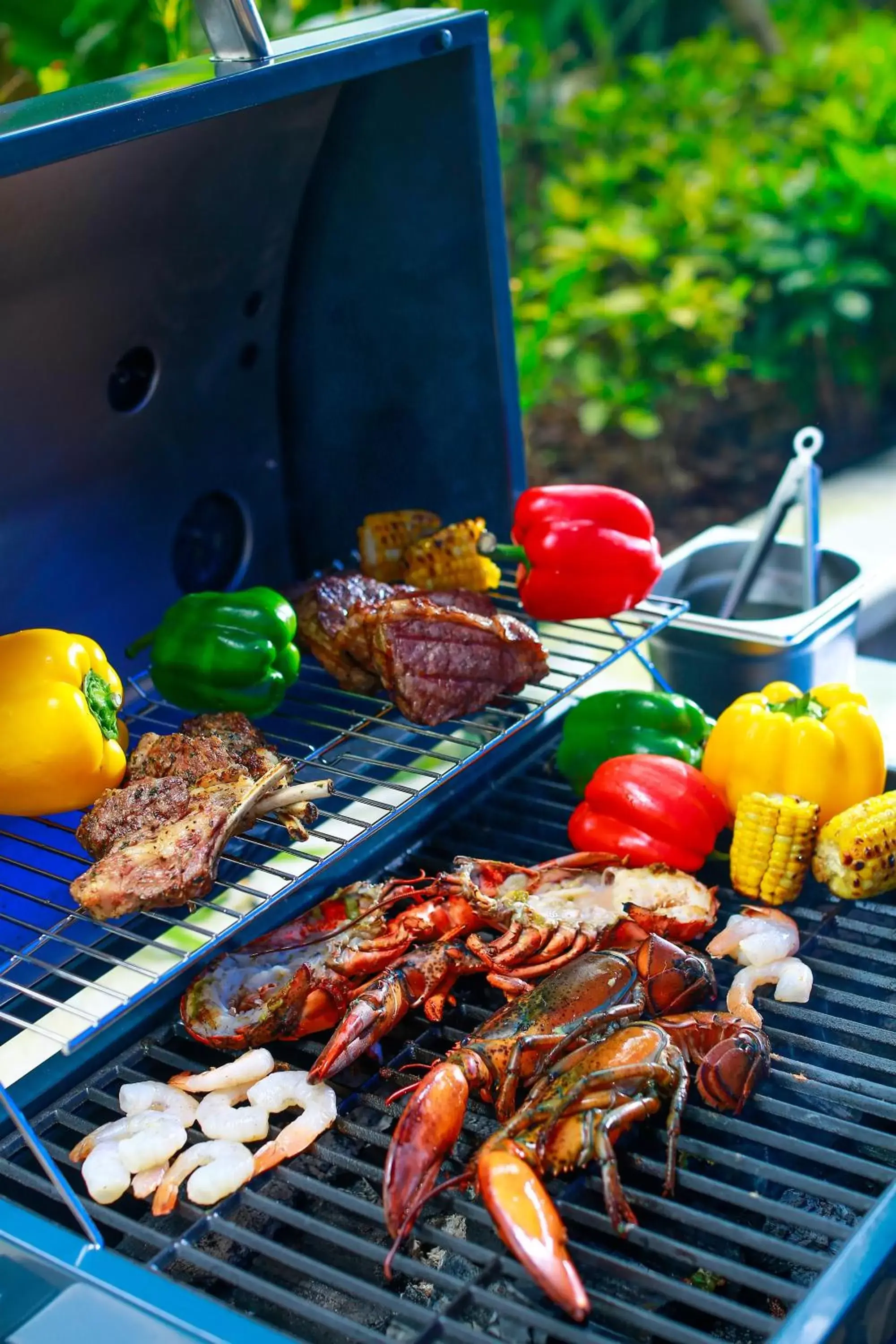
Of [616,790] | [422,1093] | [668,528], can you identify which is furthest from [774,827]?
[668,528]

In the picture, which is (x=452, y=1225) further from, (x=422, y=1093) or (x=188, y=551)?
(x=188, y=551)

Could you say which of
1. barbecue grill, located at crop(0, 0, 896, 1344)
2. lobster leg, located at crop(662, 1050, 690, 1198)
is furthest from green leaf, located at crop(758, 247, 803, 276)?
lobster leg, located at crop(662, 1050, 690, 1198)

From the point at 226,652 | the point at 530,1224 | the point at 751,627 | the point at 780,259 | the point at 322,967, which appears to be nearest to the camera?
the point at 530,1224

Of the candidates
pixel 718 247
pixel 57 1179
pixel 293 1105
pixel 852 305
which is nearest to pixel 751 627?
pixel 293 1105

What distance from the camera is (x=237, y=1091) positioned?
213 centimetres

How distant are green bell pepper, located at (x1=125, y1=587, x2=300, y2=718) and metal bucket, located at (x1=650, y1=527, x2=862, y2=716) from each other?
96 centimetres

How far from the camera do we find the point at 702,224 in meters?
6.46

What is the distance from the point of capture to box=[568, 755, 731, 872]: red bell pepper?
2.58 meters

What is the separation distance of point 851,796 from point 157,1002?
4.44 feet

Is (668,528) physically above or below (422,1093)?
below

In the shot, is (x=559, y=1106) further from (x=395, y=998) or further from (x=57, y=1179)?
(x=57, y=1179)

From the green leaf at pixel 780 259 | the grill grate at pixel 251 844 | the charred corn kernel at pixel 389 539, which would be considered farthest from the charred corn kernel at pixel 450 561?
the green leaf at pixel 780 259

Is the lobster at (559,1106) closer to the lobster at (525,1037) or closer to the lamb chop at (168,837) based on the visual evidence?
the lobster at (525,1037)

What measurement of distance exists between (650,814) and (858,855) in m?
0.37
